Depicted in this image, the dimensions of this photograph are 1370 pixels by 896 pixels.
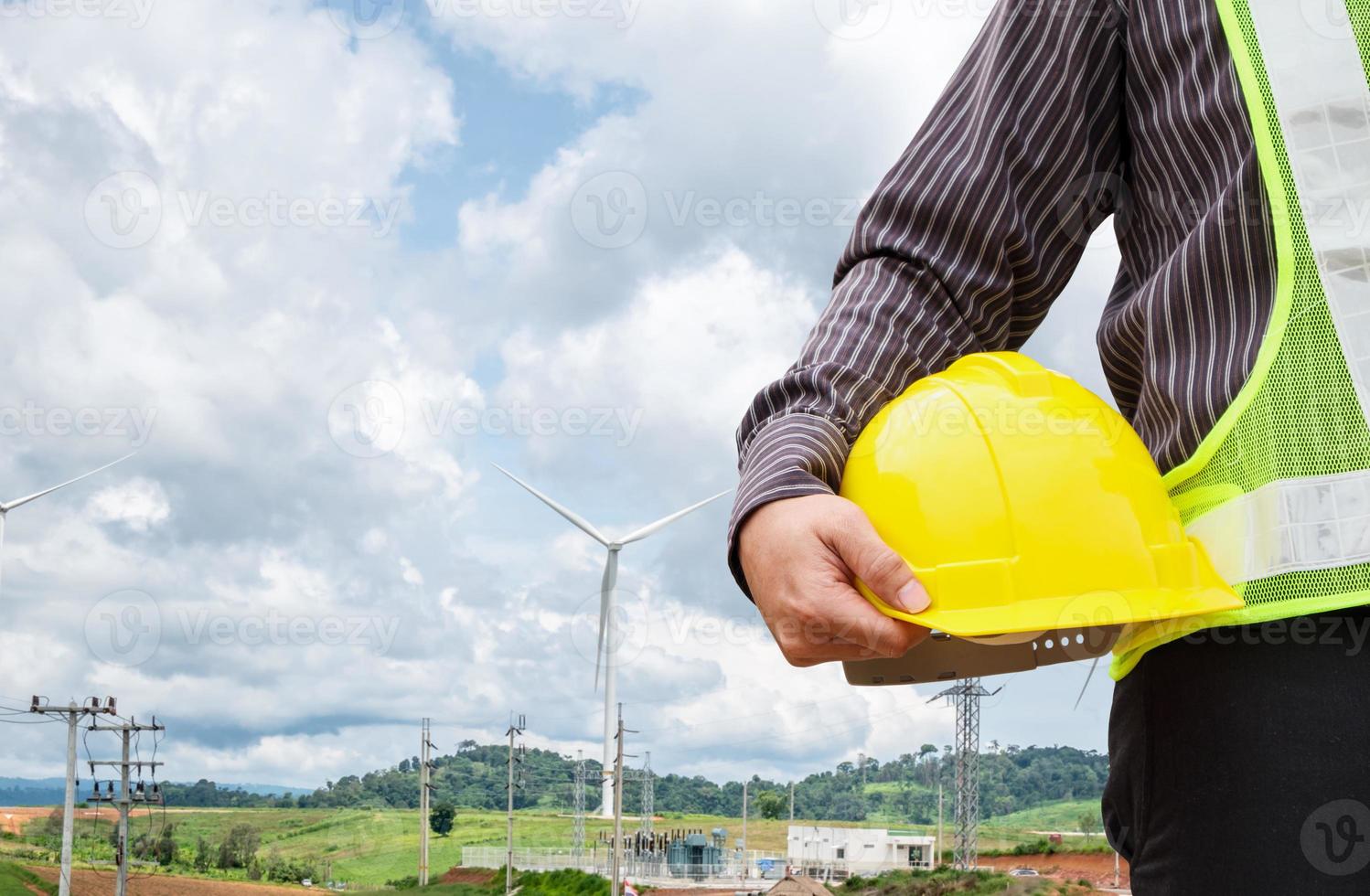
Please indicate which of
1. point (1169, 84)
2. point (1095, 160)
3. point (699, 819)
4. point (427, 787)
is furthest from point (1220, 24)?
point (699, 819)

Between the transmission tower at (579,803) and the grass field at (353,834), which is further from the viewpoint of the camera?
the grass field at (353,834)

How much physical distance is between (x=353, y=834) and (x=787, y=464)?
84.6 meters

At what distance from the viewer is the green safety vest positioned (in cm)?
99

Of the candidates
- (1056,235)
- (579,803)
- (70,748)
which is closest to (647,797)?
(579,803)

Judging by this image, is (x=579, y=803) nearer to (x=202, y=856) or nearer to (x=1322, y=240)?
(x=202, y=856)

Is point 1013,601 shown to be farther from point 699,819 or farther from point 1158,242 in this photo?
point 699,819

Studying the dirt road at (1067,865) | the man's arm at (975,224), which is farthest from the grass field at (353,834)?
the man's arm at (975,224)

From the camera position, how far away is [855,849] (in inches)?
2421

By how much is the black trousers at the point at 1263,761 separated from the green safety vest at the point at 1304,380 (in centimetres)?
3

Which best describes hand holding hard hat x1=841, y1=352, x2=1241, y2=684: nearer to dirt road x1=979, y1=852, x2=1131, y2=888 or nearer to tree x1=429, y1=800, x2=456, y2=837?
dirt road x1=979, y1=852, x2=1131, y2=888

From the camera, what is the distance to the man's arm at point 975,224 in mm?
1383

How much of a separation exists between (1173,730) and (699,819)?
84.7 m

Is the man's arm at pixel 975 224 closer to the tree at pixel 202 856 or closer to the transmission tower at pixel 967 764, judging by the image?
the transmission tower at pixel 967 764

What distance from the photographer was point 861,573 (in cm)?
111
